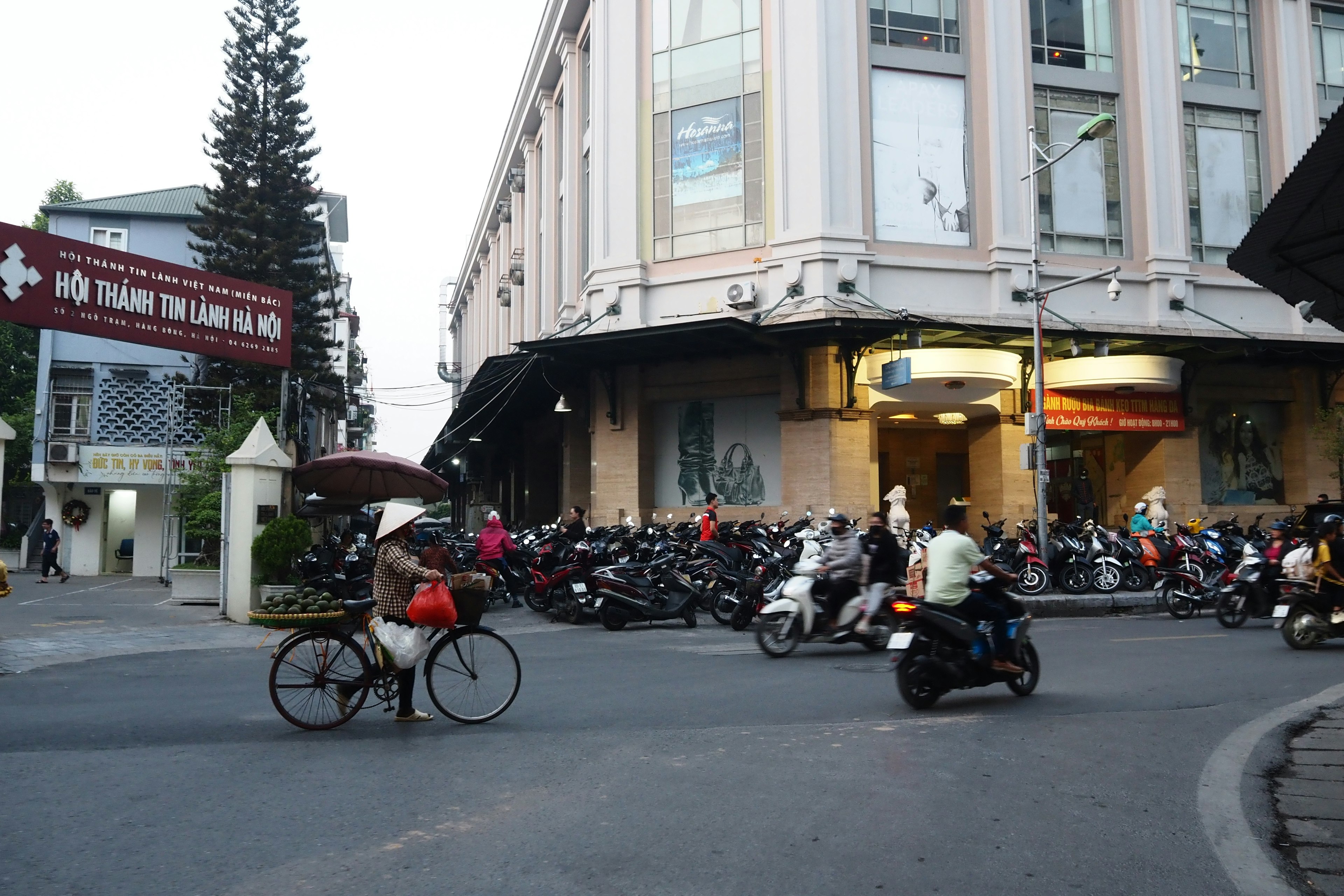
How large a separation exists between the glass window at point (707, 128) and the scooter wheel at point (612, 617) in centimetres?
1085

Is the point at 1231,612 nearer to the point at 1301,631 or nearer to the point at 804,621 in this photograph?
the point at 1301,631

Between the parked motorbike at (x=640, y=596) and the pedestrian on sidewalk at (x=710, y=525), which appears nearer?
the parked motorbike at (x=640, y=596)

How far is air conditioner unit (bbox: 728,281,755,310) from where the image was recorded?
21859 millimetres

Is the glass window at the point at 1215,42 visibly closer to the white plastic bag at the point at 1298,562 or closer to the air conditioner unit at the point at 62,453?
the white plastic bag at the point at 1298,562

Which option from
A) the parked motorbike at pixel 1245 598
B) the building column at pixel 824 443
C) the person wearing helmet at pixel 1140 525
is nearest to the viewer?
the parked motorbike at pixel 1245 598

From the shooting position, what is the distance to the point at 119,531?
104ft

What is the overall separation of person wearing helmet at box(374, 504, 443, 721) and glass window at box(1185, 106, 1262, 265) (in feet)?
74.8

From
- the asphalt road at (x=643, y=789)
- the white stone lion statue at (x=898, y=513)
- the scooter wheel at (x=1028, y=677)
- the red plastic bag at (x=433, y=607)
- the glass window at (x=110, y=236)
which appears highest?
the glass window at (x=110, y=236)

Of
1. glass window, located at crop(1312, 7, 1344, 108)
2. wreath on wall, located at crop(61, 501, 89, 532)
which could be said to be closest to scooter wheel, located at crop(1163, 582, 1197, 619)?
glass window, located at crop(1312, 7, 1344, 108)

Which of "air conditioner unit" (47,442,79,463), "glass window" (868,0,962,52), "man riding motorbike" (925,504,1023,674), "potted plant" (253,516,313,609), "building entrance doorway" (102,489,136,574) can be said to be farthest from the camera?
"building entrance doorway" (102,489,136,574)

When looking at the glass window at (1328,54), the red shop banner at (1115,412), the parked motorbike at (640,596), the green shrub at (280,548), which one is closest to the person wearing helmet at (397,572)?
the parked motorbike at (640,596)

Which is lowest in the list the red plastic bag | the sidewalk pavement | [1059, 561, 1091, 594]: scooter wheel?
the sidewalk pavement

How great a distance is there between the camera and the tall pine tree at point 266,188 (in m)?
32.9

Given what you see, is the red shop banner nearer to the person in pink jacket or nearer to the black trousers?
the person in pink jacket
